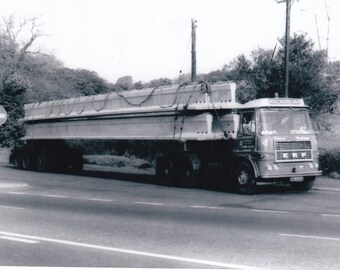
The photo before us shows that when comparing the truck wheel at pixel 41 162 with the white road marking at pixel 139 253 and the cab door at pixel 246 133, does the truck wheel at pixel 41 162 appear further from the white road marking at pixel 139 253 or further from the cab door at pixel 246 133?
the white road marking at pixel 139 253

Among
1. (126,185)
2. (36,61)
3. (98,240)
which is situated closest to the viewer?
(98,240)

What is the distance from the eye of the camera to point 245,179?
17188 millimetres

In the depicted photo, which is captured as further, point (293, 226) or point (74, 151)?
point (74, 151)

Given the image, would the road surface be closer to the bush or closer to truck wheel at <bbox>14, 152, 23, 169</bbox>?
the bush

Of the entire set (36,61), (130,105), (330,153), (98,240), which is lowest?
(98,240)

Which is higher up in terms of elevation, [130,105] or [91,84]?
[91,84]

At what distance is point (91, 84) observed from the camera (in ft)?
317

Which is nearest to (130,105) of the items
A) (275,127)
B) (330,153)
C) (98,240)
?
(275,127)

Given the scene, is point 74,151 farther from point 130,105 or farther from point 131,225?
point 131,225

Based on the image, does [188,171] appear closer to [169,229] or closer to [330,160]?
[330,160]

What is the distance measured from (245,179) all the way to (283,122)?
2161mm

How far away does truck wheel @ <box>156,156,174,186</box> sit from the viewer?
19.9 m

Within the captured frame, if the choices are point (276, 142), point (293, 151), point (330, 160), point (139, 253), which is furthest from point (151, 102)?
point (139, 253)

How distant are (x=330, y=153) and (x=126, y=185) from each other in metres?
7.86
